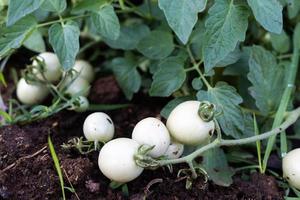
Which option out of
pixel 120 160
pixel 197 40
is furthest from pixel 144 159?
pixel 197 40

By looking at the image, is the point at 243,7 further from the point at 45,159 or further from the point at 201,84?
the point at 45,159

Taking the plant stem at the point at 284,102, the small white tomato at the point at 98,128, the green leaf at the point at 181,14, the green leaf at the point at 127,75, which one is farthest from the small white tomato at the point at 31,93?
the plant stem at the point at 284,102

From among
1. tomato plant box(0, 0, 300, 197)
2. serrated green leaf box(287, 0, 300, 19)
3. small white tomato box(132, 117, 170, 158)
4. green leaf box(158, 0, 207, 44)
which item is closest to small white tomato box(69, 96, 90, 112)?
tomato plant box(0, 0, 300, 197)

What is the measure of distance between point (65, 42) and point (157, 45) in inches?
12.5

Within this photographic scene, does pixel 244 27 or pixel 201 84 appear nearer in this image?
pixel 244 27

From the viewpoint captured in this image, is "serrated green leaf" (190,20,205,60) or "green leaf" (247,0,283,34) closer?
"green leaf" (247,0,283,34)

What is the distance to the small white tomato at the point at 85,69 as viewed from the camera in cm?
161

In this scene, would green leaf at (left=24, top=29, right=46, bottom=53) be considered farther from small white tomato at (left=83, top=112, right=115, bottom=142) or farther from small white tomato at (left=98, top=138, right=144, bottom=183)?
small white tomato at (left=98, top=138, right=144, bottom=183)

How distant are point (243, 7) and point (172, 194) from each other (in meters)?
0.48

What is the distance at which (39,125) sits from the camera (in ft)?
4.58

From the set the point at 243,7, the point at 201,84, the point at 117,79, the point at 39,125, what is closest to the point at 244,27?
the point at 243,7

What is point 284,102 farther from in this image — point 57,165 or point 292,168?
point 57,165

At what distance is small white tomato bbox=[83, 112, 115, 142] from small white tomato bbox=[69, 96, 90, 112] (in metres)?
0.17

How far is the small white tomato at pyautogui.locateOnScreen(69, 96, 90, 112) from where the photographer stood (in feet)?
4.61
